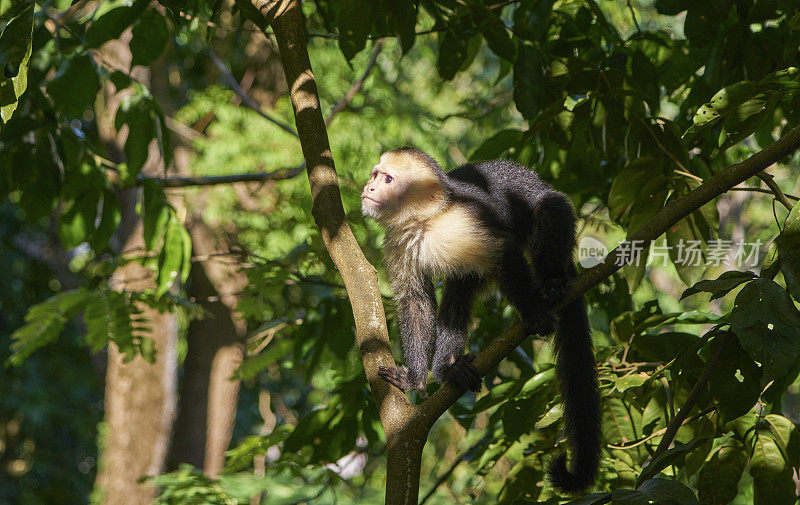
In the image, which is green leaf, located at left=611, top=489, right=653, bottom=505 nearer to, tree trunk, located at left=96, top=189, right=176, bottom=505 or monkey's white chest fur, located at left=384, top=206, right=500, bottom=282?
monkey's white chest fur, located at left=384, top=206, right=500, bottom=282

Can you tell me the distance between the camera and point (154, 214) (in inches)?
98.3

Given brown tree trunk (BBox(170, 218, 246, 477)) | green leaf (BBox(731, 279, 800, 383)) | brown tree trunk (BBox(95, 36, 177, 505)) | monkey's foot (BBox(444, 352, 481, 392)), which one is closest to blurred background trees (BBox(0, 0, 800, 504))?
green leaf (BBox(731, 279, 800, 383))

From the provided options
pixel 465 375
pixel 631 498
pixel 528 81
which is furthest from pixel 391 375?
pixel 528 81

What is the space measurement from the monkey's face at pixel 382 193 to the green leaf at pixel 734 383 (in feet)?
3.11

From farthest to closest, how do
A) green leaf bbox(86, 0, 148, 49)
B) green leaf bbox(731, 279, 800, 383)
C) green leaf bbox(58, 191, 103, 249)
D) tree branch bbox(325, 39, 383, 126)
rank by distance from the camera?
tree branch bbox(325, 39, 383, 126)
green leaf bbox(58, 191, 103, 249)
green leaf bbox(86, 0, 148, 49)
green leaf bbox(731, 279, 800, 383)

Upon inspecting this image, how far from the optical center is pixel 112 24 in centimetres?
222

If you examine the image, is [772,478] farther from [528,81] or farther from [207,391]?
[207,391]

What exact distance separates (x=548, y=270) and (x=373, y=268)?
0.64 m

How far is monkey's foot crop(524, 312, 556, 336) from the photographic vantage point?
73.4 inches

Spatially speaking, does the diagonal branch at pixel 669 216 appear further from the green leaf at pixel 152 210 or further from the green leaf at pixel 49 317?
the green leaf at pixel 49 317

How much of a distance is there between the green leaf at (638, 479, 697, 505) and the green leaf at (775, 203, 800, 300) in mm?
475

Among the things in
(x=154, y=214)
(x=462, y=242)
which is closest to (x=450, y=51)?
(x=462, y=242)

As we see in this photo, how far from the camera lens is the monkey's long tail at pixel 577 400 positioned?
187 cm

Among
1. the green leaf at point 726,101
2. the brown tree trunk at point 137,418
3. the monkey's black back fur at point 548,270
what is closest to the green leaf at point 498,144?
the monkey's black back fur at point 548,270
